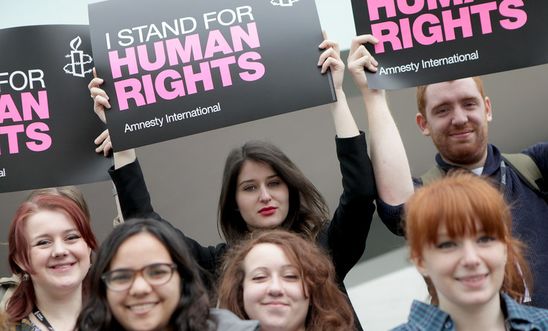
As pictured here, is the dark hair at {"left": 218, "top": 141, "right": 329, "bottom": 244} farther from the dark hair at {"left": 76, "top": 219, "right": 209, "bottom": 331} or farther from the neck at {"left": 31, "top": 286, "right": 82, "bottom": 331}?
the dark hair at {"left": 76, "top": 219, "right": 209, "bottom": 331}

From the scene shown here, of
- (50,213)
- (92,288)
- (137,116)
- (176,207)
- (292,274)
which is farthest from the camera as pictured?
(176,207)

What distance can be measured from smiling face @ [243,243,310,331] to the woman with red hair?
490mm

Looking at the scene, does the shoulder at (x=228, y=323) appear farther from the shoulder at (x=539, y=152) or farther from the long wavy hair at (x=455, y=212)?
the shoulder at (x=539, y=152)

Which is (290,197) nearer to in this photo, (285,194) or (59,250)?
(285,194)

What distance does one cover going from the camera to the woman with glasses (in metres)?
2.45

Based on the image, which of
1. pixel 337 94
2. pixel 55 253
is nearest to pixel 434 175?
pixel 337 94

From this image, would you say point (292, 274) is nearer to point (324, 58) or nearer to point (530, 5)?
point (324, 58)

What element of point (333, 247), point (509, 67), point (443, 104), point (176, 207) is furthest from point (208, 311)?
point (176, 207)

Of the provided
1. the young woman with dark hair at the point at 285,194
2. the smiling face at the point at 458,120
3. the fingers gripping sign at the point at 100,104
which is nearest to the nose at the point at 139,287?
the young woman with dark hair at the point at 285,194

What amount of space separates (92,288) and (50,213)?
2.32 feet

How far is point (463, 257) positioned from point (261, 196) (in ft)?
3.65

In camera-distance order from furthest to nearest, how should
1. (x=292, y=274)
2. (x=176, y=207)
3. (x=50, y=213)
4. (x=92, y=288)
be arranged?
(x=176, y=207)
(x=50, y=213)
(x=292, y=274)
(x=92, y=288)

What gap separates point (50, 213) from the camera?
3.17m

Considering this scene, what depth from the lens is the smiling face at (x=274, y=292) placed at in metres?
2.82
